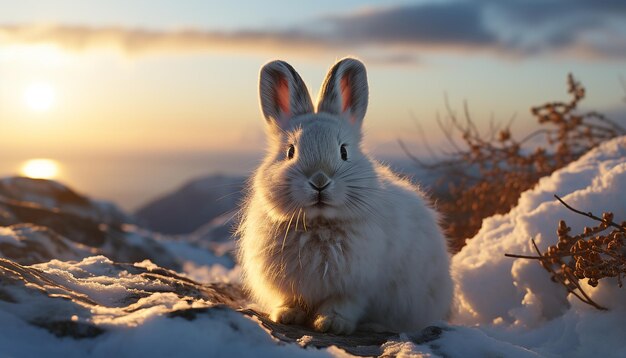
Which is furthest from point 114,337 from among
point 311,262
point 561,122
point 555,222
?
point 561,122

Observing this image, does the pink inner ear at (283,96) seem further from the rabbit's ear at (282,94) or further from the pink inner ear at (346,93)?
the pink inner ear at (346,93)

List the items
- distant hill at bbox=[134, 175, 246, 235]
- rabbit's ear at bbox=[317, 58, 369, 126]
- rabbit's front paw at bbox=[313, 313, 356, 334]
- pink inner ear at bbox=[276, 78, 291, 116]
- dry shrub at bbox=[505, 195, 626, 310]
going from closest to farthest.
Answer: dry shrub at bbox=[505, 195, 626, 310]
rabbit's front paw at bbox=[313, 313, 356, 334]
rabbit's ear at bbox=[317, 58, 369, 126]
pink inner ear at bbox=[276, 78, 291, 116]
distant hill at bbox=[134, 175, 246, 235]

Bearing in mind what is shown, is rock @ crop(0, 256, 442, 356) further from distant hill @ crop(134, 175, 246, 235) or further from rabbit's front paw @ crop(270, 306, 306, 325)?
distant hill @ crop(134, 175, 246, 235)

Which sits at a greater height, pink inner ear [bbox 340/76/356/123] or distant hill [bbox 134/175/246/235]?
distant hill [bbox 134/175/246/235]

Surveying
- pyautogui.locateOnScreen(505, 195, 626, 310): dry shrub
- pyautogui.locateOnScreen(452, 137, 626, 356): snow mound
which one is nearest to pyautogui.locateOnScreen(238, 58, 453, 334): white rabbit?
pyautogui.locateOnScreen(452, 137, 626, 356): snow mound

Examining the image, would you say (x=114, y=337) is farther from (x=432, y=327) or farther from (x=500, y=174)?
(x=500, y=174)

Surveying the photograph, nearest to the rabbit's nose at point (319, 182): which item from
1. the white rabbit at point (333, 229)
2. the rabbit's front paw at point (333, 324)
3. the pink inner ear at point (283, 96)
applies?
the white rabbit at point (333, 229)

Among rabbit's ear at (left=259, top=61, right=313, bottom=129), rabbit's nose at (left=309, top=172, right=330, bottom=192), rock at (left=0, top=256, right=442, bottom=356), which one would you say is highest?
rabbit's ear at (left=259, top=61, right=313, bottom=129)

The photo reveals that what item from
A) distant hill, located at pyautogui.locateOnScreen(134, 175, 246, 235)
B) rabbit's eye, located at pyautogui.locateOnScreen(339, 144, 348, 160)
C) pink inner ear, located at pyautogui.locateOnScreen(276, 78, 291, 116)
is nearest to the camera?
rabbit's eye, located at pyautogui.locateOnScreen(339, 144, 348, 160)
